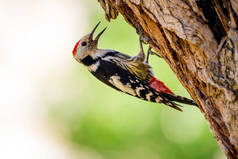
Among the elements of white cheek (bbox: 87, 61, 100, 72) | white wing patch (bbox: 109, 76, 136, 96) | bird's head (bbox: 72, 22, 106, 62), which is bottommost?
white wing patch (bbox: 109, 76, 136, 96)

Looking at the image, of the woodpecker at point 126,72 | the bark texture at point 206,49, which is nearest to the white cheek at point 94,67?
the woodpecker at point 126,72

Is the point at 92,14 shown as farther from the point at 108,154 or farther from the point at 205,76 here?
the point at 205,76

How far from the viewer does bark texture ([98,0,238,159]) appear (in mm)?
2406

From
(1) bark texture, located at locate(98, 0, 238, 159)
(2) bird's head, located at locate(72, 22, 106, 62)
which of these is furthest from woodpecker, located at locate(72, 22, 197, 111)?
(1) bark texture, located at locate(98, 0, 238, 159)

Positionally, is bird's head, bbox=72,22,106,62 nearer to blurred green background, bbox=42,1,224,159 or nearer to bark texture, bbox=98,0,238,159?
blurred green background, bbox=42,1,224,159

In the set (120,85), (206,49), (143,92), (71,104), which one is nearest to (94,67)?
(120,85)

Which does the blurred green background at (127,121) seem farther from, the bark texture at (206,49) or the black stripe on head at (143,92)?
the bark texture at (206,49)

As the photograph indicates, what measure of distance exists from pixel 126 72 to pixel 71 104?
190 cm

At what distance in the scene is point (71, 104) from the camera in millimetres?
6164

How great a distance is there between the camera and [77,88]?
20.0ft

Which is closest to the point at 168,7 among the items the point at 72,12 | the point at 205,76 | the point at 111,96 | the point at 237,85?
the point at 205,76

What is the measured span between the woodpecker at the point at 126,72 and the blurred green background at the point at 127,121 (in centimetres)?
55

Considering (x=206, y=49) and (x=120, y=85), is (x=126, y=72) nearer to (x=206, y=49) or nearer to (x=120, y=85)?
(x=120, y=85)

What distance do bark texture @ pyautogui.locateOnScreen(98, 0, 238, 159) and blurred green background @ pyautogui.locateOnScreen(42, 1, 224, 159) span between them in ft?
7.38
